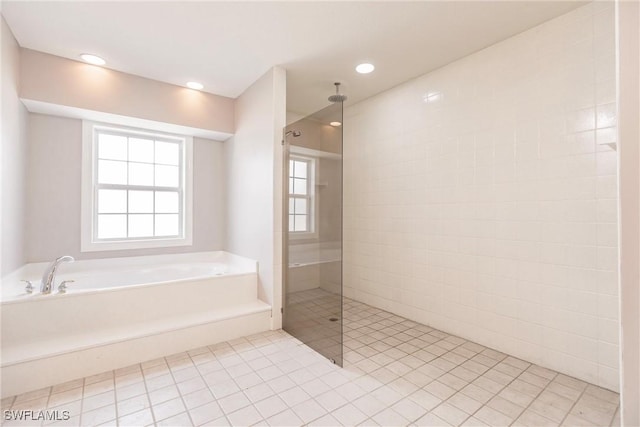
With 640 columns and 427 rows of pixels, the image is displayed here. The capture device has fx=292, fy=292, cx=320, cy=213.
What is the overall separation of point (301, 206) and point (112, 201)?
7.64 feet

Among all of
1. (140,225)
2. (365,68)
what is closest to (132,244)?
(140,225)

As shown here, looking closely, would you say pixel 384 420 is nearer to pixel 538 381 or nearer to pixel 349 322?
pixel 538 381

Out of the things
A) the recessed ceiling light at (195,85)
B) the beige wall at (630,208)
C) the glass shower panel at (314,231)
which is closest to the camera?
the beige wall at (630,208)

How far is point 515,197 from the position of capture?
2293 millimetres

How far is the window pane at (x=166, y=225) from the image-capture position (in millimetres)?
3633

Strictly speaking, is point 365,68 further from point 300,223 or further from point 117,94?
point 117,94

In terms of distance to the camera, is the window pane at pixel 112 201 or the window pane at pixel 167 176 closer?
the window pane at pixel 112 201

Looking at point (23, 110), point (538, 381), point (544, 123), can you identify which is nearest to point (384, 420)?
point (538, 381)

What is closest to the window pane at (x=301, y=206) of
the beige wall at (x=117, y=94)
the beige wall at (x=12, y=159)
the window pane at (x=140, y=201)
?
the beige wall at (x=117, y=94)

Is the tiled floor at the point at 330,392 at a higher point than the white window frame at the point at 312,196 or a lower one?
lower

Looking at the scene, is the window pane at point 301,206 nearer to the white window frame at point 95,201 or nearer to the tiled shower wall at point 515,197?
the tiled shower wall at point 515,197

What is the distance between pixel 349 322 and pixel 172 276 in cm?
211

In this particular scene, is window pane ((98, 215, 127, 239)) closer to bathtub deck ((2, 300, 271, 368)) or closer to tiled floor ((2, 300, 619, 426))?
bathtub deck ((2, 300, 271, 368))

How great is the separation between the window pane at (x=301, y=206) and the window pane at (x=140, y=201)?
6.84ft
